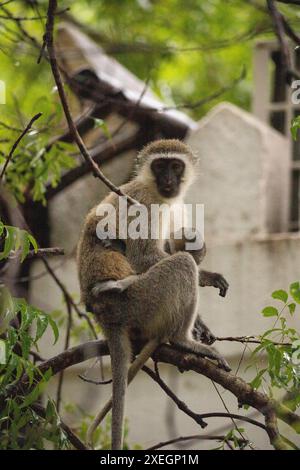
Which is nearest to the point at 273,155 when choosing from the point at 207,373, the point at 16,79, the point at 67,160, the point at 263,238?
the point at 263,238

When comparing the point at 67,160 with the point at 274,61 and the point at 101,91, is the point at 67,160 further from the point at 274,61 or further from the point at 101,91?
the point at 274,61

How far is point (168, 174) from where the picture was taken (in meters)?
5.34

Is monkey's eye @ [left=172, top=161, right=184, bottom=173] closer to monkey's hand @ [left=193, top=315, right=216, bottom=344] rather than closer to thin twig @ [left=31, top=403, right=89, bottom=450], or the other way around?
monkey's hand @ [left=193, top=315, right=216, bottom=344]

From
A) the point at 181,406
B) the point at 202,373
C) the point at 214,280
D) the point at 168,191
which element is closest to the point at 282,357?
the point at 202,373

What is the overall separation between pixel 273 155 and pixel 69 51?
7.16 feet

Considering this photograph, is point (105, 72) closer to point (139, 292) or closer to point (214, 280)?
point (214, 280)

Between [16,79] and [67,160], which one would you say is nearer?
[67,160]

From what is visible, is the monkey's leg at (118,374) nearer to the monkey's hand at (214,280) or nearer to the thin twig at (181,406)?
the thin twig at (181,406)

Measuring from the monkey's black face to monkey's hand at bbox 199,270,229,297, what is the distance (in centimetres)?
64

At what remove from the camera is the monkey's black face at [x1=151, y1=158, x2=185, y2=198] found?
5285 millimetres

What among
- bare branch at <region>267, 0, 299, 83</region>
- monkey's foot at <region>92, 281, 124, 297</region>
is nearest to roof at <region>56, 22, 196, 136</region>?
monkey's foot at <region>92, 281, 124, 297</region>

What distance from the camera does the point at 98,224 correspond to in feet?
15.8

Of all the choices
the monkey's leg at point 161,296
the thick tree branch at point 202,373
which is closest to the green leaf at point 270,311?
the thick tree branch at point 202,373

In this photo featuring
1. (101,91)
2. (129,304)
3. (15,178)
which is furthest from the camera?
(101,91)
